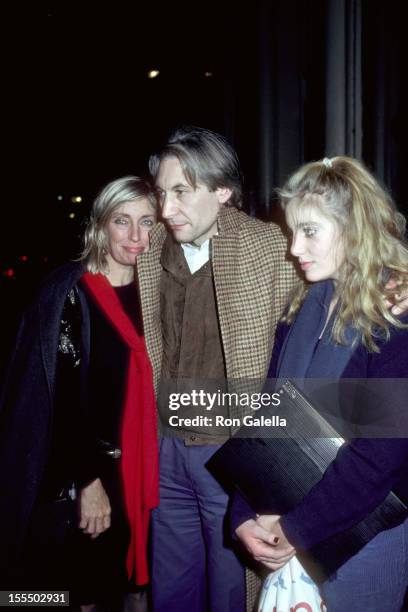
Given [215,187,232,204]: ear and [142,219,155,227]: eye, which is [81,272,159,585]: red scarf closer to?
[142,219,155,227]: eye

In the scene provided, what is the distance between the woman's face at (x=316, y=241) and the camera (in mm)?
1367

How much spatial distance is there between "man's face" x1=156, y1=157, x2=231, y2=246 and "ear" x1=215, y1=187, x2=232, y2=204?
0.01m

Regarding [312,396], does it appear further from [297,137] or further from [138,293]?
[297,137]

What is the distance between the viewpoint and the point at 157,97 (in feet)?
13.5

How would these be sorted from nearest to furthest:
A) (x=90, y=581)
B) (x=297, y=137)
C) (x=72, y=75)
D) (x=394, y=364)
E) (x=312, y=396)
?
(x=394, y=364) → (x=312, y=396) → (x=90, y=581) → (x=297, y=137) → (x=72, y=75)

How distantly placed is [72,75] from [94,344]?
343 cm

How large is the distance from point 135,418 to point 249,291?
66 centimetres

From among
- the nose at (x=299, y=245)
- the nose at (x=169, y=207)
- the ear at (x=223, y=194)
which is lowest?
the nose at (x=299, y=245)

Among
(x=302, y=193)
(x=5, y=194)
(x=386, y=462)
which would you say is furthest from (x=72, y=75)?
(x=386, y=462)

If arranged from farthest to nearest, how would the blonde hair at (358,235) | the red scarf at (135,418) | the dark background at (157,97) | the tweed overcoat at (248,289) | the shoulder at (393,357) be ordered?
the dark background at (157,97)
the red scarf at (135,418)
the tweed overcoat at (248,289)
the blonde hair at (358,235)
the shoulder at (393,357)

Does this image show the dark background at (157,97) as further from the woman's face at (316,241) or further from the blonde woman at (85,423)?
the woman's face at (316,241)

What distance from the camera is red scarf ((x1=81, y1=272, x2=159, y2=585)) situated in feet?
6.19

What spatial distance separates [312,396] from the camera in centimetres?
133

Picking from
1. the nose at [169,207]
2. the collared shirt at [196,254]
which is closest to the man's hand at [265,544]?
the collared shirt at [196,254]
